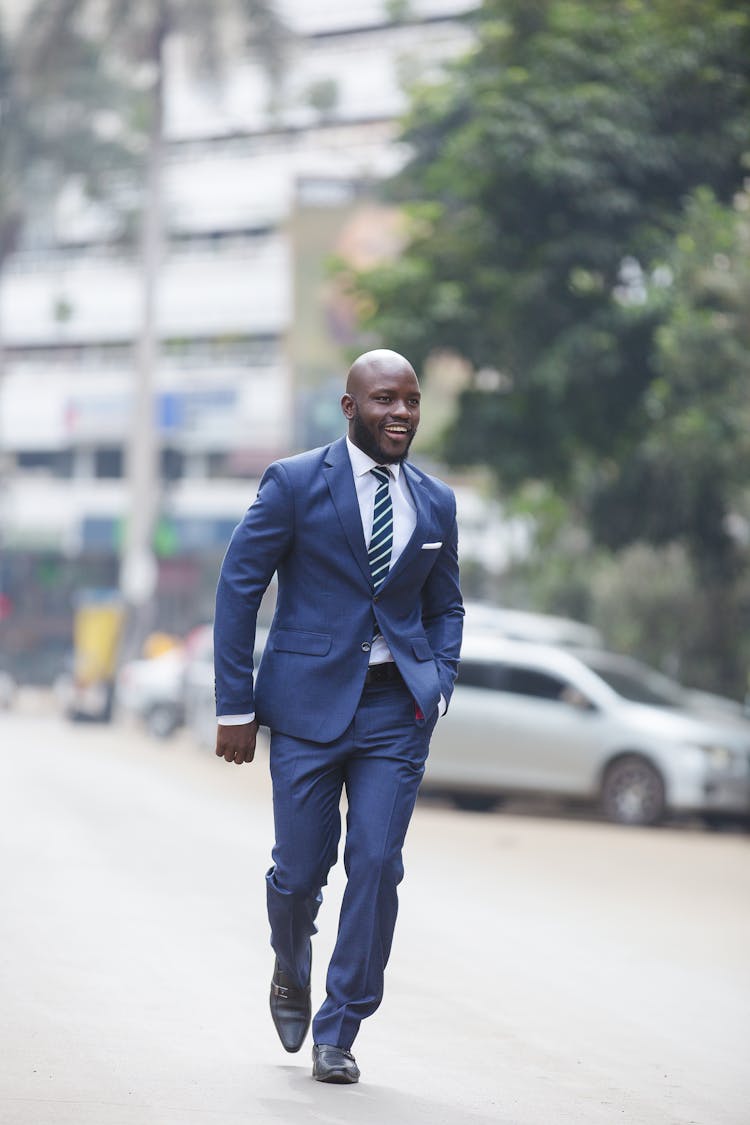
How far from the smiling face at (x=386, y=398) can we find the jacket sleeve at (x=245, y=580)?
0.92 feet

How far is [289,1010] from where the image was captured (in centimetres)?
590

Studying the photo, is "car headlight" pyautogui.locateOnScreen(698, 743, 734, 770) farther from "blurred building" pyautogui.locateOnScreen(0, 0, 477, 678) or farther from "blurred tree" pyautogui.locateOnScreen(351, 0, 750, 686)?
"blurred building" pyautogui.locateOnScreen(0, 0, 477, 678)

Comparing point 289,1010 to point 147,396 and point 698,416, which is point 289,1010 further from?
point 147,396

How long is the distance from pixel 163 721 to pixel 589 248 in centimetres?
1198

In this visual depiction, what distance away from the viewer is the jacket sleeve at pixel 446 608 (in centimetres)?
594

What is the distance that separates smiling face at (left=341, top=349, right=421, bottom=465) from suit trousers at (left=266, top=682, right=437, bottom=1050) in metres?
0.67

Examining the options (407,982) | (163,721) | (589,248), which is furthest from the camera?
(163,721)

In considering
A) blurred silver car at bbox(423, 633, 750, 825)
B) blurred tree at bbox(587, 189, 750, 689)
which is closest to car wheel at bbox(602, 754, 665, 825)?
blurred silver car at bbox(423, 633, 750, 825)

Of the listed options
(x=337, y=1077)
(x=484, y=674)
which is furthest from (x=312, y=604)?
(x=484, y=674)

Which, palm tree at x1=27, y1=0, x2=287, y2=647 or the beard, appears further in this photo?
palm tree at x1=27, y1=0, x2=287, y2=647

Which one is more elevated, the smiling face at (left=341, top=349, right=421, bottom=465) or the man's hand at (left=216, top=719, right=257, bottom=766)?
the smiling face at (left=341, top=349, right=421, bottom=465)

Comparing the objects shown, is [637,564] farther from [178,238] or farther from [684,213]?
[178,238]

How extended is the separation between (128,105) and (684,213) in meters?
26.3

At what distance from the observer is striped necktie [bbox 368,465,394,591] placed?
5719 millimetres
